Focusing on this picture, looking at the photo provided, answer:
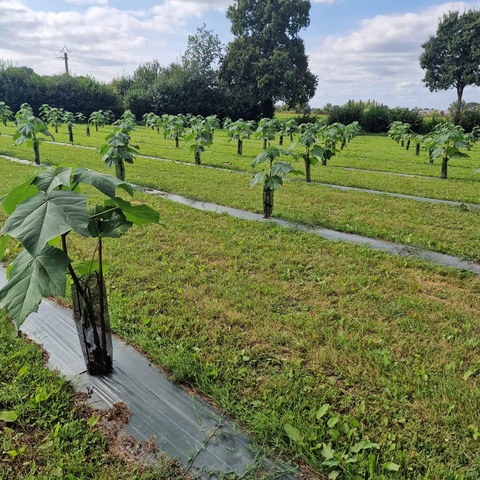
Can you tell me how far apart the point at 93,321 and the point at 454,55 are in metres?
31.8

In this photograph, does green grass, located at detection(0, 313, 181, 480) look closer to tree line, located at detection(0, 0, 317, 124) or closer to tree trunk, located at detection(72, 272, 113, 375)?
tree trunk, located at detection(72, 272, 113, 375)

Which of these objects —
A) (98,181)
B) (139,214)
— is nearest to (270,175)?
(139,214)

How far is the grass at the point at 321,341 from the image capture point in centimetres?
166

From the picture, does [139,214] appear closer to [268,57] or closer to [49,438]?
[49,438]

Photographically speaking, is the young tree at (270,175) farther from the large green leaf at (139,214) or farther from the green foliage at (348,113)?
the green foliage at (348,113)

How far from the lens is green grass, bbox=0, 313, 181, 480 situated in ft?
4.88

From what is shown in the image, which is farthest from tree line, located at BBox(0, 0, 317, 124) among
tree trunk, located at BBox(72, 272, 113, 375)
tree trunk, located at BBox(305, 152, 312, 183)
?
tree trunk, located at BBox(72, 272, 113, 375)

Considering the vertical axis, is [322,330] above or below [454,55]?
below

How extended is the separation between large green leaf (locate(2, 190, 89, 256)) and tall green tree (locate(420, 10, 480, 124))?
93.6 ft

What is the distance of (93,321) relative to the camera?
6.29 ft

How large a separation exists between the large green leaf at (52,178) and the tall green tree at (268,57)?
92.1 ft

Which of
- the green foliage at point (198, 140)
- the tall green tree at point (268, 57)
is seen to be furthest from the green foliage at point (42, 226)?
the tall green tree at point (268, 57)

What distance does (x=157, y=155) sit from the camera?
11.1m

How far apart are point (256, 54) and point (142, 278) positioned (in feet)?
94.4
